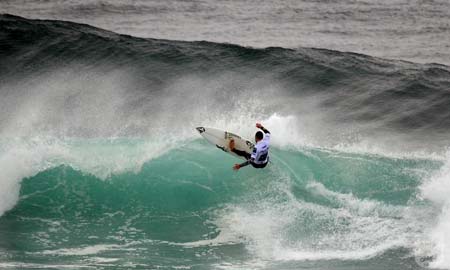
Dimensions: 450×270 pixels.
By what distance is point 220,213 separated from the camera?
16141 mm

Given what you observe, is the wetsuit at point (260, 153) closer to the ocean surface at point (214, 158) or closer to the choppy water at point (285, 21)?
the ocean surface at point (214, 158)

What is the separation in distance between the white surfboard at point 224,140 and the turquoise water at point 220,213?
1.98 feet

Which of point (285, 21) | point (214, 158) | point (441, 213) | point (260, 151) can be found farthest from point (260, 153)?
point (285, 21)

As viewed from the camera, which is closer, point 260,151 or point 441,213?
point 441,213

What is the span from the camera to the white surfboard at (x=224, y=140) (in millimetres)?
16953

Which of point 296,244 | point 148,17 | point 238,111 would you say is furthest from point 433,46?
point 296,244

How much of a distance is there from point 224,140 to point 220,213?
1912mm

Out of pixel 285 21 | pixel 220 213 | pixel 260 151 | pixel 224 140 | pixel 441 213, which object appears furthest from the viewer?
pixel 285 21

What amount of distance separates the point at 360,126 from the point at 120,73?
8816 millimetres

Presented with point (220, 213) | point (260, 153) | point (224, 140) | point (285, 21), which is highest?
point (285, 21)

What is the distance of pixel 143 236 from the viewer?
1531 cm

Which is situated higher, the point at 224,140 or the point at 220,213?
the point at 224,140

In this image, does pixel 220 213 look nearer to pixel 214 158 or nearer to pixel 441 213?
pixel 214 158

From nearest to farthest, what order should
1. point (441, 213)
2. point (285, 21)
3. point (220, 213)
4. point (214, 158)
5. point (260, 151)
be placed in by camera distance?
point (441, 213), point (260, 151), point (220, 213), point (214, 158), point (285, 21)
